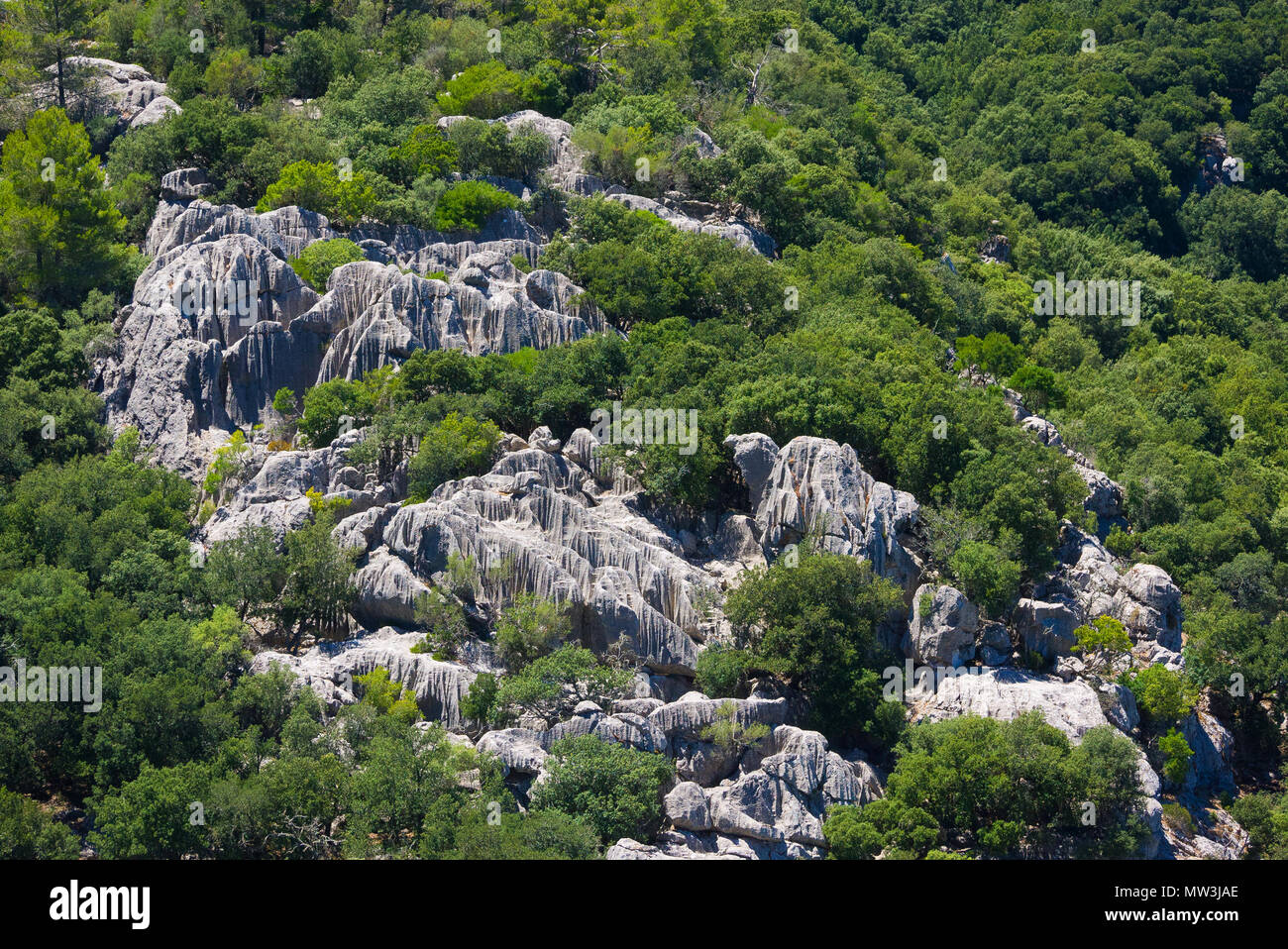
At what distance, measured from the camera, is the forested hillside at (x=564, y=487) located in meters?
55.9

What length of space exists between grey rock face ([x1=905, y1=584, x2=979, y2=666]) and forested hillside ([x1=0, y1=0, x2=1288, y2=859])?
147 millimetres

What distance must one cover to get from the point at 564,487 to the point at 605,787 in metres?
15.9

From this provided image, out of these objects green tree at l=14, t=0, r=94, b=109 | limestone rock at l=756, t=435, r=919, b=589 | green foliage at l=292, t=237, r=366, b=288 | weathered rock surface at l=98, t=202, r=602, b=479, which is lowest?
limestone rock at l=756, t=435, r=919, b=589

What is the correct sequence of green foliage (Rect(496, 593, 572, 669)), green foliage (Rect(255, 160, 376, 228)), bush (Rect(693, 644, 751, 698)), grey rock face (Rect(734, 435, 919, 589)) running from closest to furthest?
green foliage (Rect(496, 593, 572, 669)) < bush (Rect(693, 644, 751, 698)) < grey rock face (Rect(734, 435, 919, 589)) < green foliage (Rect(255, 160, 376, 228))

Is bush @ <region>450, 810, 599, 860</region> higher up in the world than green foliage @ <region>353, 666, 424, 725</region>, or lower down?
lower down

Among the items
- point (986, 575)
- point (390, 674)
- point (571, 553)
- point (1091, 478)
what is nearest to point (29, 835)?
point (390, 674)

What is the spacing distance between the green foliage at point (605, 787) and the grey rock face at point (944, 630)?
12.6 m

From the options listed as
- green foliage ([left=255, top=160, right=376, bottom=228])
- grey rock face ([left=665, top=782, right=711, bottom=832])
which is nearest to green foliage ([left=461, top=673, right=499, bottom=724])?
grey rock face ([left=665, top=782, right=711, bottom=832])

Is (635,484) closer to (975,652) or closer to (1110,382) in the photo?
(975,652)

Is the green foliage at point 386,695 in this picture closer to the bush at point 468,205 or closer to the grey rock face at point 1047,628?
the grey rock face at point 1047,628

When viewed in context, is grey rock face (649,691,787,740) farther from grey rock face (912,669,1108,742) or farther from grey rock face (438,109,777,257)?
grey rock face (438,109,777,257)

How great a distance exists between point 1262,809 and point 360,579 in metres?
33.7

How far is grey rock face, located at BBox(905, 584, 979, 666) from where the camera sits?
6359 centimetres

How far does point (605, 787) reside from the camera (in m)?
54.4
